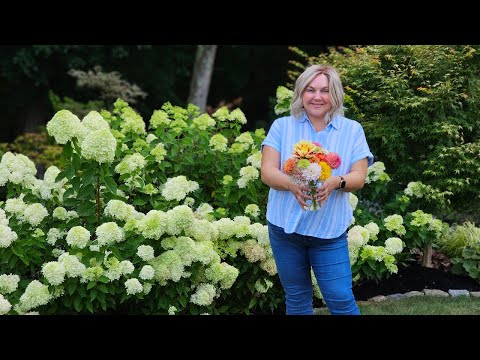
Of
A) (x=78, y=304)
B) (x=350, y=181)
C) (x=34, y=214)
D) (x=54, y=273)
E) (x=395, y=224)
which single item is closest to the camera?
(x=350, y=181)

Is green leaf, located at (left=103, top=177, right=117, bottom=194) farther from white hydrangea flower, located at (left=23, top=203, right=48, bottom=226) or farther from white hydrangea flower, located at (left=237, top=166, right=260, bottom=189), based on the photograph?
white hydrangea flower, located at (left=237, top=166, right=260, bottom=189)

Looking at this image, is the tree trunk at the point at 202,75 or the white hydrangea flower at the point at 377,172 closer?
the white hydrangea flower at the point at 377,172

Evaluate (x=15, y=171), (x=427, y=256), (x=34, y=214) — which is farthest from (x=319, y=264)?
(x=427, y=256)

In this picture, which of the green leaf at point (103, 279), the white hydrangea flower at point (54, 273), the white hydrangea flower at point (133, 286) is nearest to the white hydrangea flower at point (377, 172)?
the white hydrangea flower at point (133, 286)

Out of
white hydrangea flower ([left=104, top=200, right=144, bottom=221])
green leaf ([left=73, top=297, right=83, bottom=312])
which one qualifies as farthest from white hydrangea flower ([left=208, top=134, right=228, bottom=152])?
green leaf ([left=73, top=297, right=83, bottom=312])

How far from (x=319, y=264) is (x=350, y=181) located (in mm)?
445

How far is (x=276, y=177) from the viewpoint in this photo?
129 inches

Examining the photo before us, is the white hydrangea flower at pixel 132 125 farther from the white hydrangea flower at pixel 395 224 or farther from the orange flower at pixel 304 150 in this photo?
the orange flower at pixel 304 150

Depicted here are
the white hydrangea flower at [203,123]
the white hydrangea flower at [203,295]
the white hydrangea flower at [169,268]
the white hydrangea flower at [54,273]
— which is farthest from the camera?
the white hydrangea flower at [203,123]

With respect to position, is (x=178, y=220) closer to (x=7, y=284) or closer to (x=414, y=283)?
(x=7, y=284)

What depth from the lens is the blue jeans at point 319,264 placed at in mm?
3324

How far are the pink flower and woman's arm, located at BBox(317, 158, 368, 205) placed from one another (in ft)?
0.19

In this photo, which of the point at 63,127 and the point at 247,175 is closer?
the point at 63,127

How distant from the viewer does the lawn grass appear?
15.4ft
